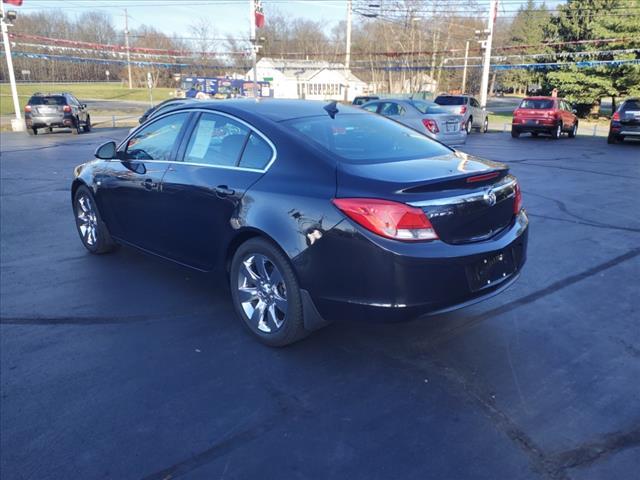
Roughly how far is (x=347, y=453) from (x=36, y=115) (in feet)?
76.5

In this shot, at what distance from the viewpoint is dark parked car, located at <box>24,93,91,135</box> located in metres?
21.8

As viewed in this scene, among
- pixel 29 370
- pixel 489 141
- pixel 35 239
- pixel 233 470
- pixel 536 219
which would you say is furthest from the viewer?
pixel 489 141

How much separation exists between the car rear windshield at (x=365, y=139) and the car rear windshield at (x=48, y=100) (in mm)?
21725

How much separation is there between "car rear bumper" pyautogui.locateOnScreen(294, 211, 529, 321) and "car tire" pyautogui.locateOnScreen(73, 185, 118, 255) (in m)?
3.03

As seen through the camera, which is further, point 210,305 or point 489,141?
point 489,141

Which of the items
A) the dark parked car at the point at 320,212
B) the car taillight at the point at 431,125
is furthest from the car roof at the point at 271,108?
the car taillight at the point at 431,125

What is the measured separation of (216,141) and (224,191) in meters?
0.51

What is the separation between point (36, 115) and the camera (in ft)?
71.3

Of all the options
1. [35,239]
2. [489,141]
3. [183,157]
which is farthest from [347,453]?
[489,141]

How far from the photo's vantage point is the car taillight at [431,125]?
604 inches

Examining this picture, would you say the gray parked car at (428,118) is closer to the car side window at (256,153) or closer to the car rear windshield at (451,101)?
the car rear windshield at (451,101)

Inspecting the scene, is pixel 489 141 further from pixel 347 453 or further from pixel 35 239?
pixel 347 453

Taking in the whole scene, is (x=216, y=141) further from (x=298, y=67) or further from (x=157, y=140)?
(x=298, y=67)

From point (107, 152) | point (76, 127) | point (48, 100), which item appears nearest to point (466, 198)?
point (107, 152)
